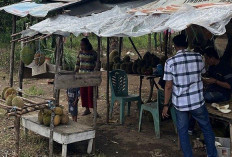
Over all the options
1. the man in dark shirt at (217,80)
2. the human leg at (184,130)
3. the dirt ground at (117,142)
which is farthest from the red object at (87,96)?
the human leg at (184,130)

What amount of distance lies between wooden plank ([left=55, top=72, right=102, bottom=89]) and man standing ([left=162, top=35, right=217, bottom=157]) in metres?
1.28

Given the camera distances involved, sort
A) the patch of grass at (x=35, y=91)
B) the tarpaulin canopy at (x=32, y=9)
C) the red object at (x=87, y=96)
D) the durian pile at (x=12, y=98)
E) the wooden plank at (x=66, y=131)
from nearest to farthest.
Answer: the durian pile at (x=12, y=98), the wooden plank at (x=66, y=131), the tarpaulin canopy at (x=32, y=9), the red object at (x=87, y=96), the patch of grass at (x=35, y=91)

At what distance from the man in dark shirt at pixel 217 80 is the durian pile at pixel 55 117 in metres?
2.05

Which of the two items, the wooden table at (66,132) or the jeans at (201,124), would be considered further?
the wooden table at (66,132)

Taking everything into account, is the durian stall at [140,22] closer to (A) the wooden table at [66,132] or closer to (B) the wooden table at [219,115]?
(A) the wooden table at [66,132]

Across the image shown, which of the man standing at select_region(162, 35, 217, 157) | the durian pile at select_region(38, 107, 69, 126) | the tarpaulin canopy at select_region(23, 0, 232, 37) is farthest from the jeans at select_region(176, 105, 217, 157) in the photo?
the durian pile at select_region(38, 107, 69, 126)

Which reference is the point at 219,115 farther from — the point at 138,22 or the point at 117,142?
the point at 117,142

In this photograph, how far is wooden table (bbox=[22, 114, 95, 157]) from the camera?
489 centimetres

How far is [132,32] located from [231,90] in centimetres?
180

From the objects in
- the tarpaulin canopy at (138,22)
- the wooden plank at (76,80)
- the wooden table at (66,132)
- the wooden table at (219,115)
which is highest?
the tarpaulin canopy at (138,22)

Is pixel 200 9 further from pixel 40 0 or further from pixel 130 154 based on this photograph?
pixel 40 0

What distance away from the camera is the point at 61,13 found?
19.0ft

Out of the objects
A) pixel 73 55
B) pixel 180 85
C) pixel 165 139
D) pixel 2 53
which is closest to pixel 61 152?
pixel 165 139

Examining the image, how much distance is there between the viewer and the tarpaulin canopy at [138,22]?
3.57 metres
